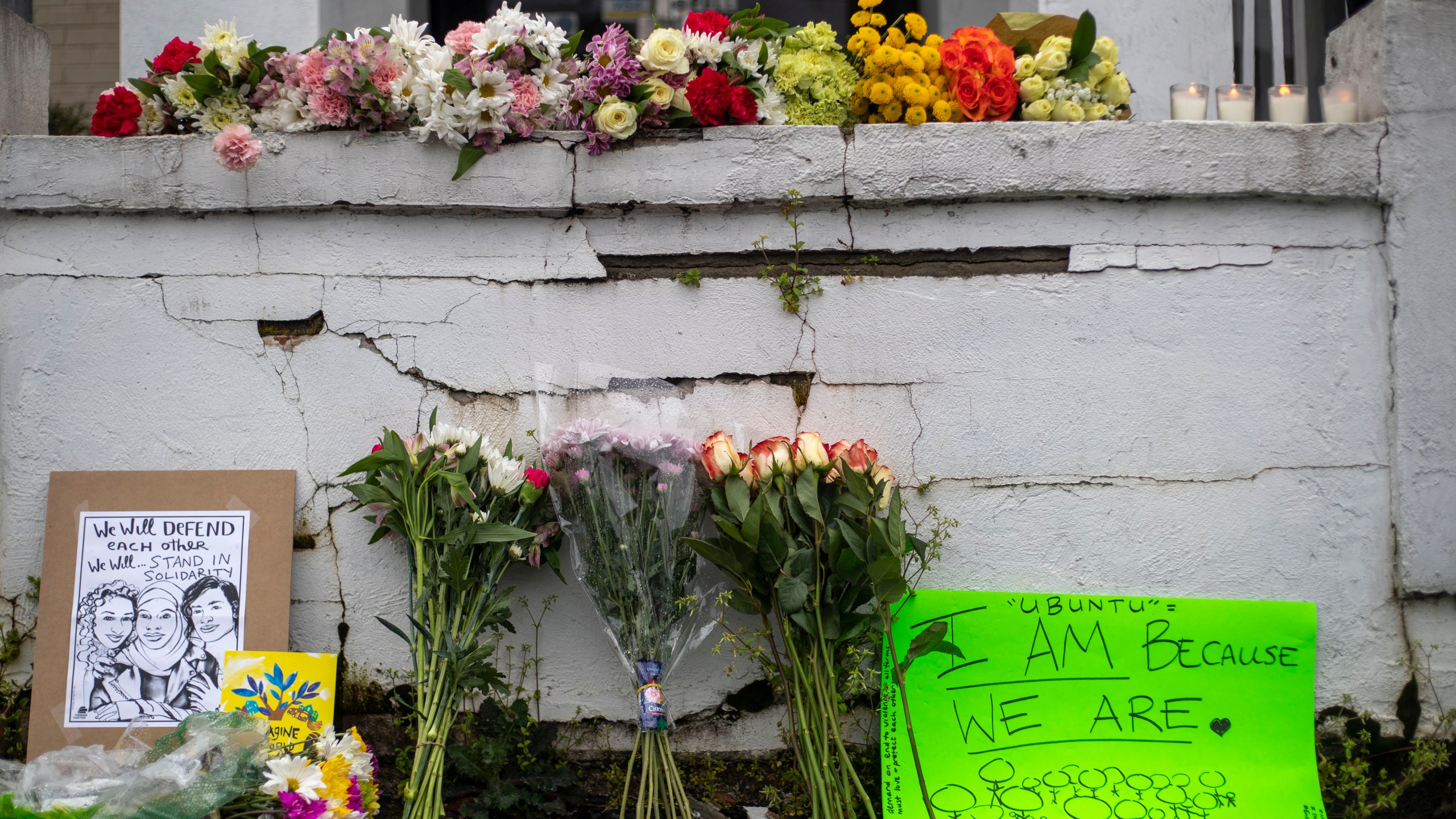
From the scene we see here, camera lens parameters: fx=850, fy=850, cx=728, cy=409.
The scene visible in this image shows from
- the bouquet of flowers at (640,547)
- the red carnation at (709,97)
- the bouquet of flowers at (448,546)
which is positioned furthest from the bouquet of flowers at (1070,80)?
the bouquet of flowers at (448,546)

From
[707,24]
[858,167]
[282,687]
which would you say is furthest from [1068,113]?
[282,687]

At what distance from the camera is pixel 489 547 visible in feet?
6.54

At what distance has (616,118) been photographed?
2104 mm

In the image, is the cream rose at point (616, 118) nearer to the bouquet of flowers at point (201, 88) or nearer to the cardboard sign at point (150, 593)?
the bouquet of flowers at point (201, 88)

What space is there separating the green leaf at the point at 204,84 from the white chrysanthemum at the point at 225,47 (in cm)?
5

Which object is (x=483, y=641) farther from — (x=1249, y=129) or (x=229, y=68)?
(x=1249, y=129)

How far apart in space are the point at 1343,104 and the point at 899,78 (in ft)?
3.91

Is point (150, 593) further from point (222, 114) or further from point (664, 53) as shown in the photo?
point (664, 53)

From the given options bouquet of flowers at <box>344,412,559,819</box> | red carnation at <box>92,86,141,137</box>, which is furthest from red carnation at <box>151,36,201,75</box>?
bouquet of flowers at <box>344,412,559,819</box>

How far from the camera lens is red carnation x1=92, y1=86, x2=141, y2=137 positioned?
2.26 m

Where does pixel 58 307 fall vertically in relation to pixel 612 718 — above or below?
above

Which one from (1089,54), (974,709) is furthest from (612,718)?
(1089,54)

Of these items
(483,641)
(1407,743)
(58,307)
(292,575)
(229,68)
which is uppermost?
(229,68)

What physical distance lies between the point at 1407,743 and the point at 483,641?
235 centimetres
